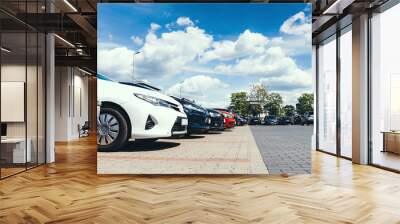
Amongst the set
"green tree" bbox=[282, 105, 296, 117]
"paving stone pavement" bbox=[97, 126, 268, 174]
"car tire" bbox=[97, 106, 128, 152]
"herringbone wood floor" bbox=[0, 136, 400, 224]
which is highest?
"green tree" bbox=[282, 105, 296, 117]

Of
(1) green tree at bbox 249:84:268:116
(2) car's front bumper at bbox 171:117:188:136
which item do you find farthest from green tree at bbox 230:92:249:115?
(2) car's front bumper at bbox 171:117:188:136

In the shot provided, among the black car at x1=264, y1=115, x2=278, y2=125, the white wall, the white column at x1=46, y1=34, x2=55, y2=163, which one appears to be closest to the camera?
the black car at x1=264, y1=115, x2=278, y2=125

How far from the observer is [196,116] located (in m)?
5.88

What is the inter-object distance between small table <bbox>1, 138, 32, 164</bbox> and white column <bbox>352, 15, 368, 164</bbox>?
19.8 feet

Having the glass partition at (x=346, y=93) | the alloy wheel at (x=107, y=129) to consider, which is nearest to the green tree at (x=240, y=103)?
the alloy wheel at (x=107, y=129)

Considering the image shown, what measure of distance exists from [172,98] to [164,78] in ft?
1.11

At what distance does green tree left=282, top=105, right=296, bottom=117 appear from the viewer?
5.92 meters

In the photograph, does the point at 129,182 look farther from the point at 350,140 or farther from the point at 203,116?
the point at 350,140

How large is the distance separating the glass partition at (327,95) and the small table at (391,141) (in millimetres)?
2198

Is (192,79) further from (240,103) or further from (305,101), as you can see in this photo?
(305,101)

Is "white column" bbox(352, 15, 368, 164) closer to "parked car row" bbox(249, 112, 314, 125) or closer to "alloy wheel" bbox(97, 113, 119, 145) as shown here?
"parked car row" bbox(249, 112, 314, 125)

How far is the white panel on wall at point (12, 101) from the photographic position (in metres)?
5.59

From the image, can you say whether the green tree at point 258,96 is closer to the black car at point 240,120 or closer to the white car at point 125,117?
the black car at point 240,120

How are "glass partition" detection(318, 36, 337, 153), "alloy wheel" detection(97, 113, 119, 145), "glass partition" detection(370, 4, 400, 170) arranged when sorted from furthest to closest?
"glass partition" detection(318, 36, 337, 153)
"glass partition" detection(370, 4, 400, 170)
"alloy wheel" detection(97, 113, 119, 145)
